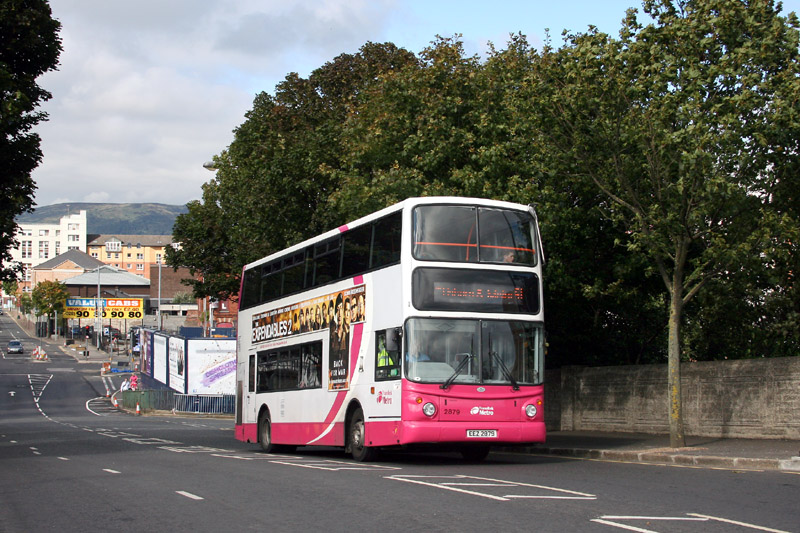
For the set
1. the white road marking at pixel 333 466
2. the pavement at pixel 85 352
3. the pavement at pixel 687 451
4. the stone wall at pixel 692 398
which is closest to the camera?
the pavement at pixel 687 451

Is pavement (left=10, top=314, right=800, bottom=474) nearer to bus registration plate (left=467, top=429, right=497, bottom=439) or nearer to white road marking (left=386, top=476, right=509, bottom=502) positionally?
bus registration plate (left=467, top=429, right=497, bottom=439)

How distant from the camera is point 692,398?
22.0 metres

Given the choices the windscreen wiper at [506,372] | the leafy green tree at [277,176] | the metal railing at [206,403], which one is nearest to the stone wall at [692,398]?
the windscreen wiper at [506,372]

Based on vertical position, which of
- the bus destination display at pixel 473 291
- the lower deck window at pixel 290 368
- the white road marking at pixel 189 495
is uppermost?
the bus destination display at pixel 473 291

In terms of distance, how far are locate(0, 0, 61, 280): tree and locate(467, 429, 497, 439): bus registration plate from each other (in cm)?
1330

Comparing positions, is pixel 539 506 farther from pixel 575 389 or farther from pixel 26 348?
pixel 26 348

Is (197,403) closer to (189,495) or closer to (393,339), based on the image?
(393,339)

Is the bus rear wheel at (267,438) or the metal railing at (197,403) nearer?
the bus rear wheel at (267,438)

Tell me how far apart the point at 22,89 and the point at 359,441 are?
13404 mm

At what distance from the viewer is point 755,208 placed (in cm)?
1842

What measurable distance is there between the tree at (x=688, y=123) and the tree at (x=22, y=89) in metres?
Result: 12.7

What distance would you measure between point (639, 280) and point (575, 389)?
11.7ft

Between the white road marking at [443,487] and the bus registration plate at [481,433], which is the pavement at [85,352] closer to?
the bus registration plate at [481,433]

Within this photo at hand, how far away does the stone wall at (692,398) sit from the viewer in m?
19.6
